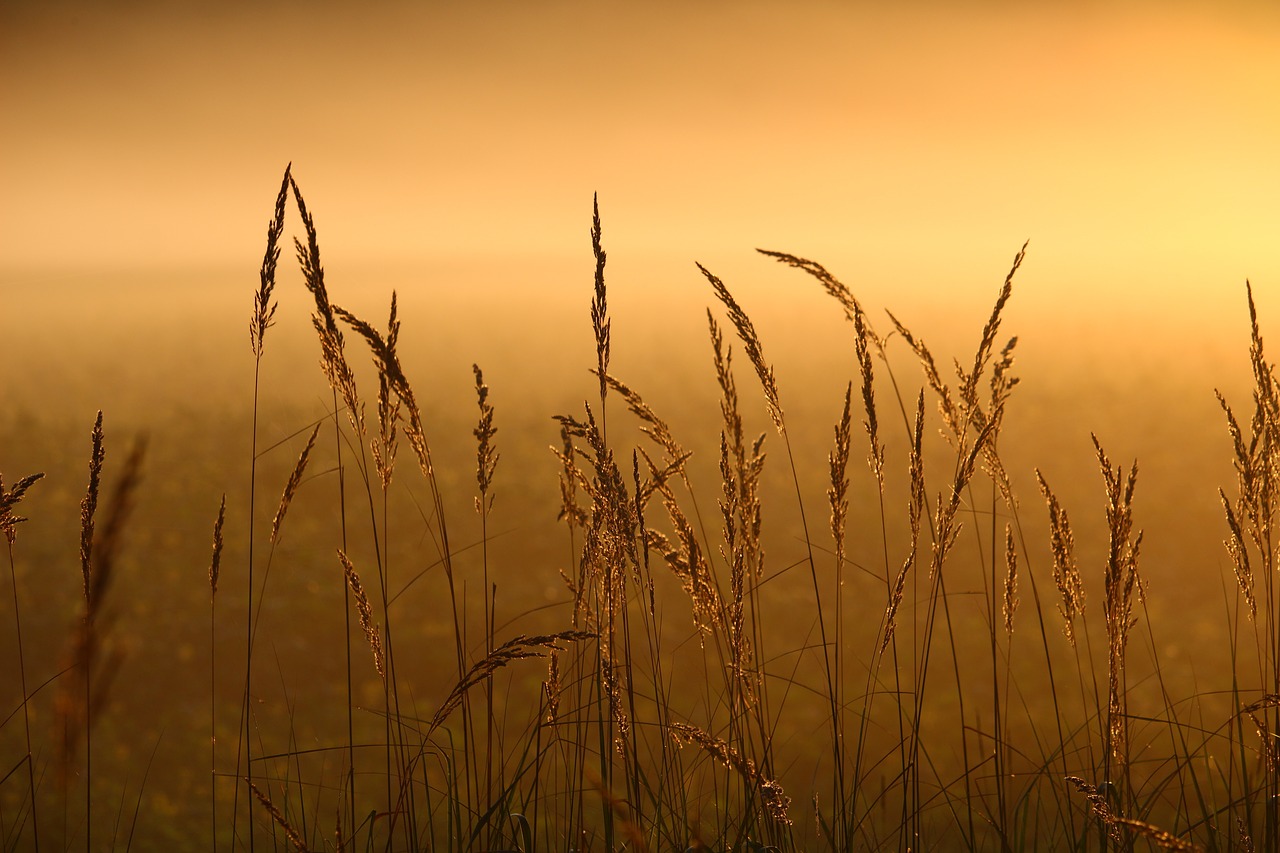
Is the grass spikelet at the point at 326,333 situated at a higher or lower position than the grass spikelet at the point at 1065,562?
higher

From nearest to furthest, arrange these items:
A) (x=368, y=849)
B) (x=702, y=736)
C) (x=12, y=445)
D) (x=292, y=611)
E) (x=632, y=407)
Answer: (x=702, y=736)
(x=368, y=849)
(x=632, y=407)
(x=292, y=611)
(x=12, y=445)

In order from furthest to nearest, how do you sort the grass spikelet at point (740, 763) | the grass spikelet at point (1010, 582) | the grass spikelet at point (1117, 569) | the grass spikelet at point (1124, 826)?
1. the grass spikelet at point (1010, 582)
2. the grass spikelet at point (1117, 569)
3. the grass spikelet at point (740, 763)
4. the grass spikelet at point (1124, 826)

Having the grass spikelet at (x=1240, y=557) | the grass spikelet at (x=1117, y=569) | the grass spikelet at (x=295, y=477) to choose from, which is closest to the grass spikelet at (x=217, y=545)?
the grass spikelet at (x=295, y=477)

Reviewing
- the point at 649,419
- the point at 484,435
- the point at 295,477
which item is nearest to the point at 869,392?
the point at 649,419

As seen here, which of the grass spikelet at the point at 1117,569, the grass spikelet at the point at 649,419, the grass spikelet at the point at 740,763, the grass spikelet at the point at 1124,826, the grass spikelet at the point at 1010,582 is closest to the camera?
the grass spikelet at the point at 1124,826

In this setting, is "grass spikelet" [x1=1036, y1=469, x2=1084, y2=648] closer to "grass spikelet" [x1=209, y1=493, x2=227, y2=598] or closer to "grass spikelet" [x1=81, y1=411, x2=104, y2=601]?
"grass spikelet" [x1=209, y1=493, x2=227, y2=598]

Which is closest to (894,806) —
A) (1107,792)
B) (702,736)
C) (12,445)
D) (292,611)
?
(1107,792)

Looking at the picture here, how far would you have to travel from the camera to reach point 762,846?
1.69 m

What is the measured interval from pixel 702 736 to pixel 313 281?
3.17 ft

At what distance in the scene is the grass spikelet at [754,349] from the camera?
1.82 meters

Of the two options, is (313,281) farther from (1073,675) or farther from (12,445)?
(12,445)

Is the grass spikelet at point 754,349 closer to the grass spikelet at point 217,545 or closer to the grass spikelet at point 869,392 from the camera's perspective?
the grass spikelet at point 869,392

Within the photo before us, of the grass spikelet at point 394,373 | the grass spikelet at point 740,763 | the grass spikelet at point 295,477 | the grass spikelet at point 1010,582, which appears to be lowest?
the grass spikelet at point 740,763

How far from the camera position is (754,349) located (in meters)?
1.91
